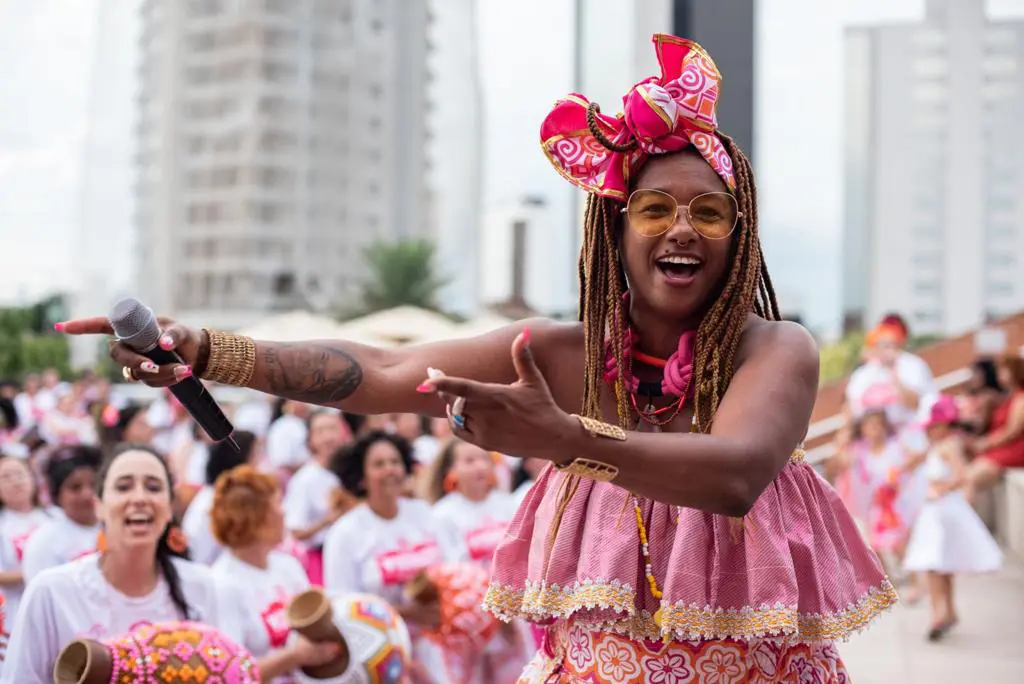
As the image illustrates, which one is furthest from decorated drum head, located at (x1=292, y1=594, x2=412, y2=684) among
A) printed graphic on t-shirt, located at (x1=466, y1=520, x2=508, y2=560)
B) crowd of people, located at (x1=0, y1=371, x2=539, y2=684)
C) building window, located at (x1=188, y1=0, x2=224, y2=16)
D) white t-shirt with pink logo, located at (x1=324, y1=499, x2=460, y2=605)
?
building window, located at (x1=188, y1=0, x2=224, y2=16)

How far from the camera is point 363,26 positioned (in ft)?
223

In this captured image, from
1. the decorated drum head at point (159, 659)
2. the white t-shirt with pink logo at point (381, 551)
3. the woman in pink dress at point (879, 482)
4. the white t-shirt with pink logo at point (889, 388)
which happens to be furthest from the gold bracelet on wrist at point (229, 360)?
the white t-shirt with pink logo at point (889, 388)

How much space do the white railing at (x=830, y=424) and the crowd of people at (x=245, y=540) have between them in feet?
41.9

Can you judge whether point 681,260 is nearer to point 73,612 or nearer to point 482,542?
point 73,612

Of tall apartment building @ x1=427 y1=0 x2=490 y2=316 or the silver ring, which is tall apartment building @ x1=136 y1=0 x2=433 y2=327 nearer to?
tall apartment building @ x1=427 y1=0 x2=490 y2=316

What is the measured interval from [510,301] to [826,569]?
1910 cm

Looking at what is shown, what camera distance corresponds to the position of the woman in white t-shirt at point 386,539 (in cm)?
611

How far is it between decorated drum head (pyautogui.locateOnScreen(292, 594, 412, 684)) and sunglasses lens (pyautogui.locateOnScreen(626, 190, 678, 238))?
2920 millimetres

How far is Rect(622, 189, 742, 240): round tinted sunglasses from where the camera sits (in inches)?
107

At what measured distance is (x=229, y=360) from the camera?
2758 mm

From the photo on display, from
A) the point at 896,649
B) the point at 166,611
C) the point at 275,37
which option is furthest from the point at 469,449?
the point at 275,37

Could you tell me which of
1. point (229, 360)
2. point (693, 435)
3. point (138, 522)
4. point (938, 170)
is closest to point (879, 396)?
point (138, 522)

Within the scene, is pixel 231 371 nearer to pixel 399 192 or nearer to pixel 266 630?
pixel 266 630

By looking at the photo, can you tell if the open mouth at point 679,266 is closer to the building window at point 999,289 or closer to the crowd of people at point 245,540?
the crowd of people at point 245,540
